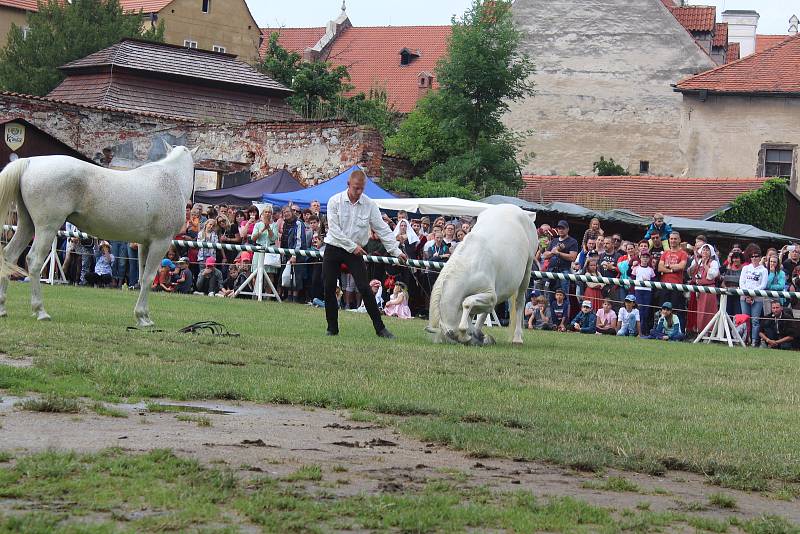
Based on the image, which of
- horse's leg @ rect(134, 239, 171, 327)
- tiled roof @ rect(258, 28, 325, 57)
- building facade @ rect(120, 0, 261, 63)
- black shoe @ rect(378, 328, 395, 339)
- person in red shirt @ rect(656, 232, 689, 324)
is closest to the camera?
horse's leg @ rect(134, 239, 171, 327)

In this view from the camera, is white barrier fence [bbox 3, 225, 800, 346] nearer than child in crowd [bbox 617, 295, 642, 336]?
Yes

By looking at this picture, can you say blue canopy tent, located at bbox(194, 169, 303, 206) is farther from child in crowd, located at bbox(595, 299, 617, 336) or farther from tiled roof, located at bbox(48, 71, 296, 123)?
tiled roof, located at bbox(48, 71, 296, 123)

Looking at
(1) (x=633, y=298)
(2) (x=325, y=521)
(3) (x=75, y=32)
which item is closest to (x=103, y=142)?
(1) (x=633, y=298)

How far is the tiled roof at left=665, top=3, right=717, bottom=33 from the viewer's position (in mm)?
67062

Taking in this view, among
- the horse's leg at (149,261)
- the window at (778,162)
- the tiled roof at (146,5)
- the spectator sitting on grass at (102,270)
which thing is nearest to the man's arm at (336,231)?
the horse's leg at (149,261)

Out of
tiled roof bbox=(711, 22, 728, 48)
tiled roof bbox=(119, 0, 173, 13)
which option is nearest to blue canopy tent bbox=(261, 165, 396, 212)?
tiled roof bbox=(711, 22, 728, 48)

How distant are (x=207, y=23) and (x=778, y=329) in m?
67.8

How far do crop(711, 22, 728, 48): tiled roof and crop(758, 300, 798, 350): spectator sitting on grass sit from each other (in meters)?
48.8

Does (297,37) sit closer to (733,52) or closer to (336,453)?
(733,52)

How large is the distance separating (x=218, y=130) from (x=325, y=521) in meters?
34.8

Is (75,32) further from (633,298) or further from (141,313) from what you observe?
(141,313)

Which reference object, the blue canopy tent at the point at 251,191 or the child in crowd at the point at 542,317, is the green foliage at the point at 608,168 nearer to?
the blue canopy tent at the point at 251,191

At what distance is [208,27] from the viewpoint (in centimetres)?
8450

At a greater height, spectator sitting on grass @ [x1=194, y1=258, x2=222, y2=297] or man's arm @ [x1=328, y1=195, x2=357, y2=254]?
man's arm @ [x1=328, y1=195, x2=357, y2=254]
